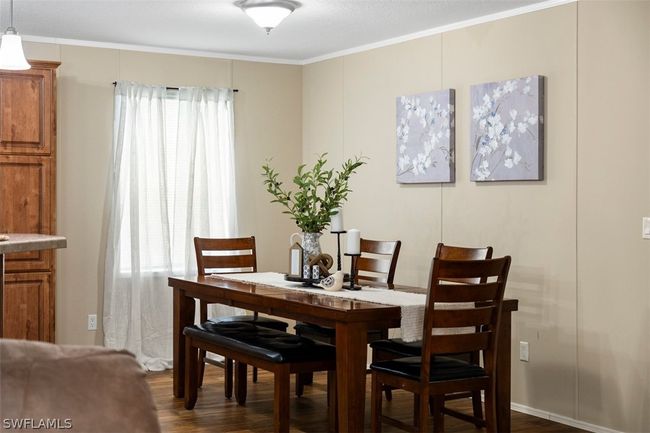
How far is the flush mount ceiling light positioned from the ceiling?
0.34ft

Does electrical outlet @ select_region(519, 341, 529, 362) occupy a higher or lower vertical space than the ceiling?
lower

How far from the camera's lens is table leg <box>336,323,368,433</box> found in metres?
3.77

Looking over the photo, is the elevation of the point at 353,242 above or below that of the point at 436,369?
above

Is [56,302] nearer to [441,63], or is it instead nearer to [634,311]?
[441,63]

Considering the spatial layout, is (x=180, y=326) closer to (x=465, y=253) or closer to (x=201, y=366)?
(x=201, y=366)

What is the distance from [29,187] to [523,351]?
337 centimetres

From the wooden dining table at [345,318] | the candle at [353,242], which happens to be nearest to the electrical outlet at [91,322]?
the wooden dining table at [345,318]

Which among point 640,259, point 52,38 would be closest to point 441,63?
point 640,259

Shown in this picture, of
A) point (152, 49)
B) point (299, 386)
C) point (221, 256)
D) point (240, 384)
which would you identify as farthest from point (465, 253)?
point (152, 49)

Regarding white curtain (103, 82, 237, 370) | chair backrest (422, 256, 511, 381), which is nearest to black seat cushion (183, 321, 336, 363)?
chair backrest (422, 256, 511, 381)

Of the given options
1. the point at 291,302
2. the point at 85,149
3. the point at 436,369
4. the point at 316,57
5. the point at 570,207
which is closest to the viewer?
Result: the point at 436,369

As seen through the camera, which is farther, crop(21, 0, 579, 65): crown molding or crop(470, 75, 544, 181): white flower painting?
crop(21, 0, 579, 65): crown molding

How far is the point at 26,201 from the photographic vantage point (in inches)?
222

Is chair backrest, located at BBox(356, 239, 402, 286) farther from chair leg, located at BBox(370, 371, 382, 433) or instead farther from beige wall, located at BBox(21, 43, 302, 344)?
beige wall, located at BBox(21, 43, 302, 344)
